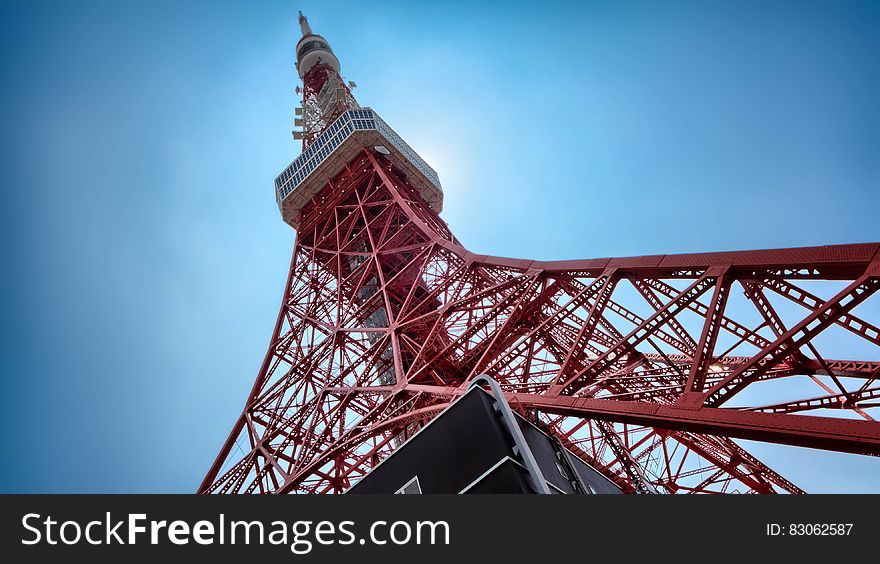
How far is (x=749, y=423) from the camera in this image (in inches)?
239

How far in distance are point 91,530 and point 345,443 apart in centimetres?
677

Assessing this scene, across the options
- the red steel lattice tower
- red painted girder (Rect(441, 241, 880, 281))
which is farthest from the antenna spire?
red painted girder (Rect(441, 241, 880, 281))

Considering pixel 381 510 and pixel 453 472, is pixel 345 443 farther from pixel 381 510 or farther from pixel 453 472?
pixel 381 510

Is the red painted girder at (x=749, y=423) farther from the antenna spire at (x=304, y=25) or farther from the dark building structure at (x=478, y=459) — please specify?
the antenna spire at (x=304, y=25)

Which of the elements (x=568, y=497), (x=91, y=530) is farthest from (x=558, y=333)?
(x=91, y=530)

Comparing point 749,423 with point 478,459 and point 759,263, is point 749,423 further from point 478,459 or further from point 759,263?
point 478,459

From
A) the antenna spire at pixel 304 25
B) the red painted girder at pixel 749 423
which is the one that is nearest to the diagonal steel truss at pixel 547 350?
the red painted girder at pixel 749 423

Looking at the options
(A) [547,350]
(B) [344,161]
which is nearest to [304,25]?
(B) [344,161]

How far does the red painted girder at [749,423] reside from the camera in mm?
5363

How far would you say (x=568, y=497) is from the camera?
586 centimetres

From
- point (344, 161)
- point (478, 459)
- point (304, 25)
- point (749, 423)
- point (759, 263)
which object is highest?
point (304, 25)

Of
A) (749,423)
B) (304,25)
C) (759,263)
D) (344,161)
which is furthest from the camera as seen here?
(304,25)

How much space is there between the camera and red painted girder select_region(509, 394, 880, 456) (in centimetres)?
536

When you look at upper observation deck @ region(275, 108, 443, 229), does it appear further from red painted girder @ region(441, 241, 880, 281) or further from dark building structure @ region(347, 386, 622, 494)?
dark building structure @ region(347, 386, 622, 494)
